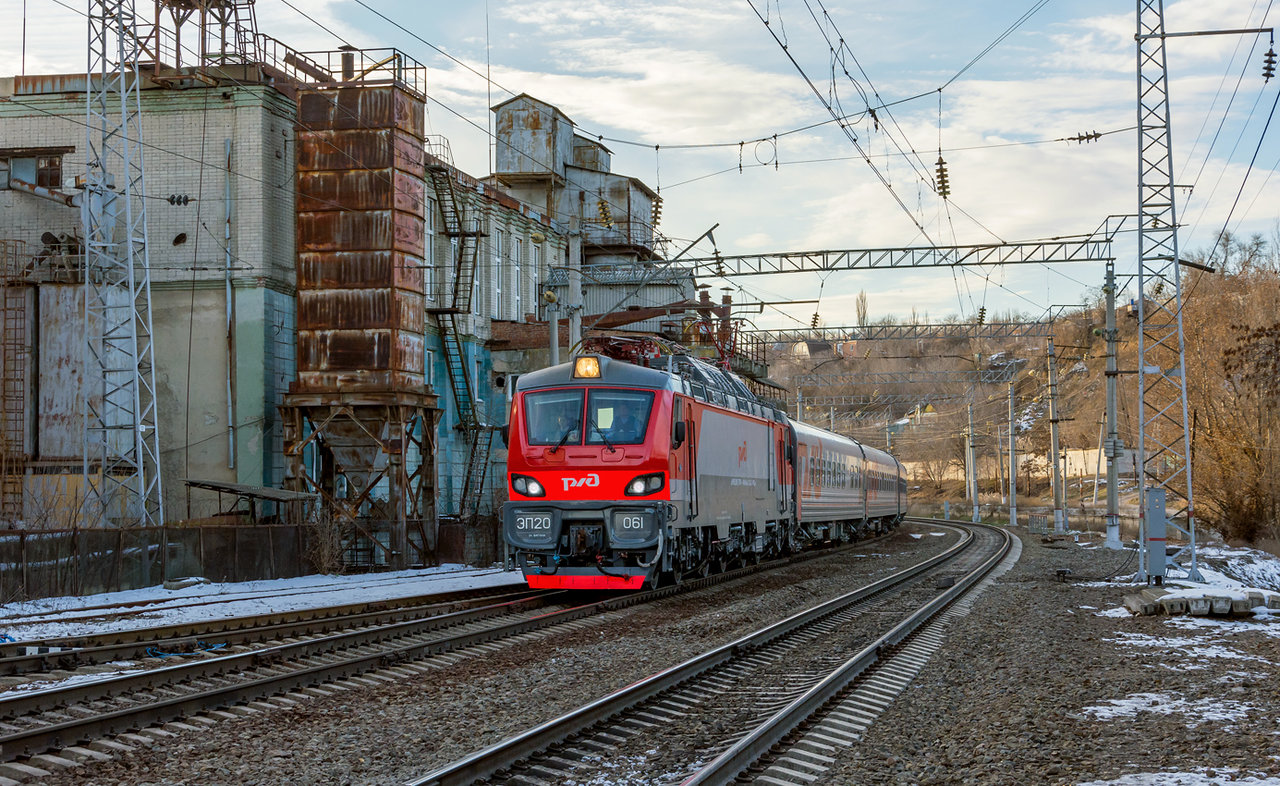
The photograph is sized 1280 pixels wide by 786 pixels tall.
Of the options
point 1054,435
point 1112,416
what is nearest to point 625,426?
point 1112,416

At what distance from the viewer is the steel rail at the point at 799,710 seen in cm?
675

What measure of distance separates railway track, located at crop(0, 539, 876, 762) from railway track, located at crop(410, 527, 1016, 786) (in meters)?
2.67

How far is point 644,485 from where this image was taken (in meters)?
16.1

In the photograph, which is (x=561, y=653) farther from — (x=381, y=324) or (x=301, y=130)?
(x=301, y=130)

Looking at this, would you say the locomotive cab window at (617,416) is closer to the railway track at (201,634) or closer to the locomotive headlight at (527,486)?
the locomotive headlight at (527,486)

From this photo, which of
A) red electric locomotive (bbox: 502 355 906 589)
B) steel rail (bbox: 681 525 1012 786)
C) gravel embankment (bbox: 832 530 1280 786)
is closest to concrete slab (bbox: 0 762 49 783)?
steel rail (bbox: 681 525 1012 786)

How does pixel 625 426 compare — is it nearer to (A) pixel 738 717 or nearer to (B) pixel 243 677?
(B) pixel 243 677

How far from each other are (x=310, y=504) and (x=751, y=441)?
39.2ft

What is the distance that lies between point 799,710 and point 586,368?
29.5 feet

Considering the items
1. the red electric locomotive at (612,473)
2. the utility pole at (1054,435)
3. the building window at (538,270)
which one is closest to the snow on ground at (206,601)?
the red electric locomotive at (612,473)

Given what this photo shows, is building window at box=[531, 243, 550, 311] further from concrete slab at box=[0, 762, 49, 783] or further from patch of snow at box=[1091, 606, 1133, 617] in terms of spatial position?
concrete slab at box=[0, 762, 49, 783]

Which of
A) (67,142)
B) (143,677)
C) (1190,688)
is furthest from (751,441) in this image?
(67,142)

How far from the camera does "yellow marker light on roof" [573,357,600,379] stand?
16781 mm

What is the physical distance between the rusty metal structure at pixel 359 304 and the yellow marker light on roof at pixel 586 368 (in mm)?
10753
